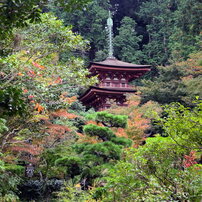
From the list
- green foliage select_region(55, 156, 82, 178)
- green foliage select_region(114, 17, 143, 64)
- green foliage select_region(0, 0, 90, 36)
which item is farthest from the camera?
green foliage select_region(114, 17, 143, 64)

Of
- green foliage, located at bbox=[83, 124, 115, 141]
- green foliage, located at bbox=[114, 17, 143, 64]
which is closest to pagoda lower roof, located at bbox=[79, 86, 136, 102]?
green foliage, located at bbox=[114, 17, 143, 64]

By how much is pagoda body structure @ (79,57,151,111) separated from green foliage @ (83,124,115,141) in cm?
943

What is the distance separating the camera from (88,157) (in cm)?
866

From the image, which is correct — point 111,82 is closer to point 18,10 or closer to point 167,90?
point 167,90

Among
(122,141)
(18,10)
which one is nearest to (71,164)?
(122,141)

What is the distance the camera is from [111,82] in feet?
66.4

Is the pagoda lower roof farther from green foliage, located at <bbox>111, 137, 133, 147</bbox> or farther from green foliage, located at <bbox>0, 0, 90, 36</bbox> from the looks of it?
green foliage, located at <bbox>0, 0, 90, 36</bbox>

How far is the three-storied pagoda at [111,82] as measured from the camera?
18.9 meters

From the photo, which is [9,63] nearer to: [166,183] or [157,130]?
[166,183]

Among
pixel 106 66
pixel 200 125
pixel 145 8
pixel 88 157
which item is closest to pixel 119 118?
pixel 88 157

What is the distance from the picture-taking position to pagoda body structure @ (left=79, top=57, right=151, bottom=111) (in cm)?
1894

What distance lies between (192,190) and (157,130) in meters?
11.8

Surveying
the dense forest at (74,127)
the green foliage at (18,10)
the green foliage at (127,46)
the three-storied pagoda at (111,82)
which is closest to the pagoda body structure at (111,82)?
the three-storied pagoda at (111,82)

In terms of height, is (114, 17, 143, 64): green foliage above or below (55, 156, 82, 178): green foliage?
above
